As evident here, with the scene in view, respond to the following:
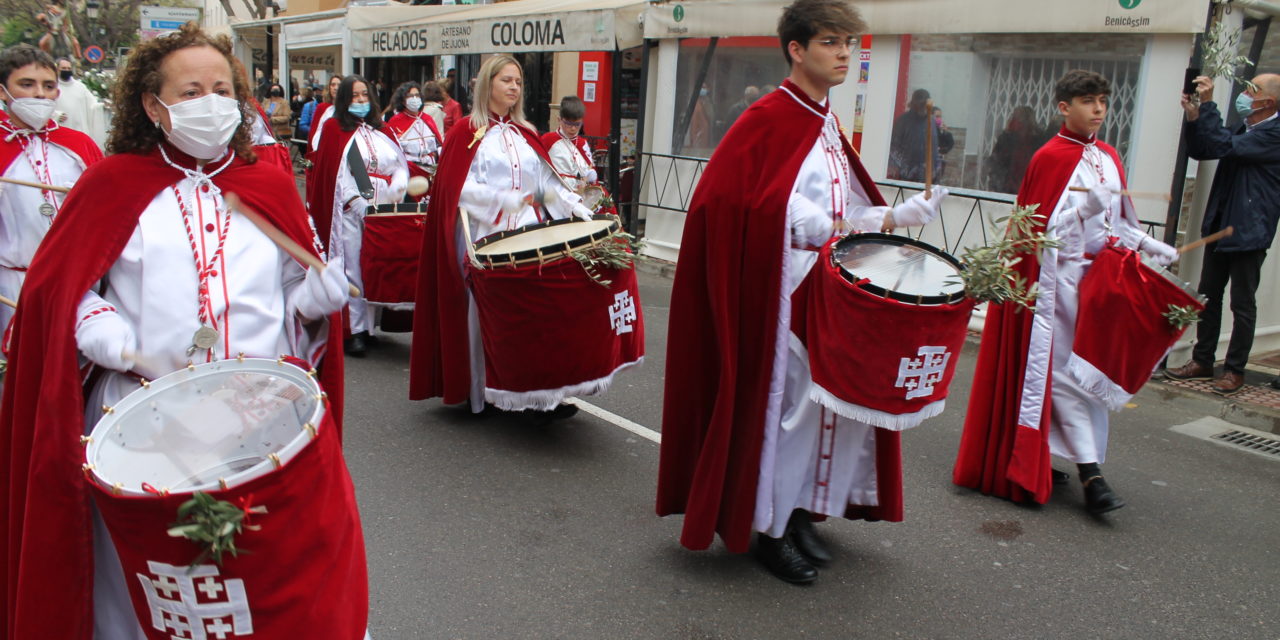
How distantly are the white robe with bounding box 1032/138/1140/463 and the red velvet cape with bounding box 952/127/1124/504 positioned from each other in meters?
0.07

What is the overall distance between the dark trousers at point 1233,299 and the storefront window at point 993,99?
125cm

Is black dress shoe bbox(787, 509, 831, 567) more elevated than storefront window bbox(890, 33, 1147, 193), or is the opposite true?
storefront window bbox(890, 33, 1147, 193)

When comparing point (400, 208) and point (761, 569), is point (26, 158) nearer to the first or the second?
point (400, 208)

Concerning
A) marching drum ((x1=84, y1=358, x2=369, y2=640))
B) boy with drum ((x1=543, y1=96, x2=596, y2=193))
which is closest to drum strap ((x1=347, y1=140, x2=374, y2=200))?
boy with drum ((x1=543, y1=96, x2=596, y2=193))

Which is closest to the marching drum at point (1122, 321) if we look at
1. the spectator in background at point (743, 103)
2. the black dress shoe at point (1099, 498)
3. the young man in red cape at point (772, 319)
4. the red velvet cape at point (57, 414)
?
the black dress shoe at point (1099, 498)

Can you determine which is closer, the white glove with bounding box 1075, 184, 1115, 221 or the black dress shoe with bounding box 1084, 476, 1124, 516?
the white glove with bounding box 1075, 184, 1115, 221

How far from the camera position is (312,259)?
99.4 inches

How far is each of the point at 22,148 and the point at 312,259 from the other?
3.29 meters

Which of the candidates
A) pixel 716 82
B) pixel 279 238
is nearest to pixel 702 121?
pixel 716 82

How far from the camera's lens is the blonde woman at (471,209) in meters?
5.61

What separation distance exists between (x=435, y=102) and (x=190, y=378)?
37.5 ft

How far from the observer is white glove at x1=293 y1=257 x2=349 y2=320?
250 cm

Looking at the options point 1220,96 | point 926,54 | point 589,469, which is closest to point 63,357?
point 589,469

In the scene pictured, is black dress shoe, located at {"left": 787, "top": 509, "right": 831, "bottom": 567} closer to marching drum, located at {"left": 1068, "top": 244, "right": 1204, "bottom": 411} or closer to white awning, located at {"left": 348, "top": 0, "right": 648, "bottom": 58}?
marching drum, located at {"left": 1068, "top": 244, "right": 1204, "bottom": 411}
